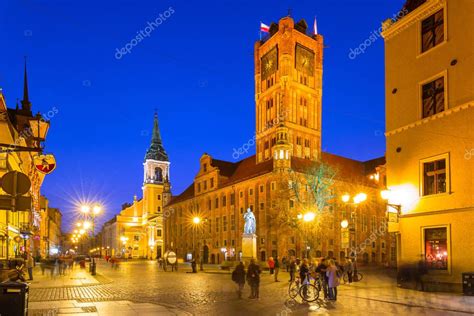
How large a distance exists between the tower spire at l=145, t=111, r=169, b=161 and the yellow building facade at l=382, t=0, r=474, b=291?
112 metres

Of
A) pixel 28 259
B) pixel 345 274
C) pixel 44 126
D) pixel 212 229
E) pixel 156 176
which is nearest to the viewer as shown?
pixel 345 274

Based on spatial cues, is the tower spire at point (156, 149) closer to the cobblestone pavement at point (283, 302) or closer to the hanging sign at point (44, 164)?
the cobblestone pavement at point (283, 302)

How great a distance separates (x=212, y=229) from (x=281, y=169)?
20.6 m

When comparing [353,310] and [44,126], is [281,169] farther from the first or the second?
[353,310]

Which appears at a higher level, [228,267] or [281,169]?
[281,169]

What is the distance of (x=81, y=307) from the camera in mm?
16109

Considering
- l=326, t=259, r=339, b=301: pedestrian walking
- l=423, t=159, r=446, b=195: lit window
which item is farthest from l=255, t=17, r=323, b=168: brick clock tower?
l=326, t=259, r=339, b=301: pedestrian walking

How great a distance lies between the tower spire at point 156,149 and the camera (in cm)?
13438

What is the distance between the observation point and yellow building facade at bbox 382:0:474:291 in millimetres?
21688

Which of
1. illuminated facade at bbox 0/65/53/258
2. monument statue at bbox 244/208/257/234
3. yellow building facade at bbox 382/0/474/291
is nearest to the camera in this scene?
yellow building facade at bbox 382/0/474/291

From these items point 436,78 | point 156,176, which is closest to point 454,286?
point 436,78

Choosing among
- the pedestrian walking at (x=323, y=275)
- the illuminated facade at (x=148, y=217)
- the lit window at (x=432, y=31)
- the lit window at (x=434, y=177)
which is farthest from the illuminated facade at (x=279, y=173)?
the pedestrian walking at (x=323, y=275)

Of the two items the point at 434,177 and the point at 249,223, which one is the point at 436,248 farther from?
the point at 249,223

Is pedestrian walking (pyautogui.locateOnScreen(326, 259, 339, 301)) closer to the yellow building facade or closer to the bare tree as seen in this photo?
the yellow building facade
